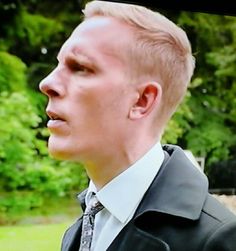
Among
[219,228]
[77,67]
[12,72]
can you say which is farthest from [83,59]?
[12,72]

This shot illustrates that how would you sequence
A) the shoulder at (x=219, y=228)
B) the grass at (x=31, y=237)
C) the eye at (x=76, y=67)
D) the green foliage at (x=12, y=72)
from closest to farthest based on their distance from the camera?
the shoulder at (x=219, y=228) < the eye at (x=76, y=67) < the grass at (x=31, y=237) < the green foliage at (x=12, y=72)

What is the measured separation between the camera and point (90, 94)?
87 centimetres

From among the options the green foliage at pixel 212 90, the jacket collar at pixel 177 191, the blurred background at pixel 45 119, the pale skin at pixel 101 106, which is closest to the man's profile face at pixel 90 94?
the pale skin at pixel 101 106

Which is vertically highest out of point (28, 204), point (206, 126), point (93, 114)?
point (93, 114)

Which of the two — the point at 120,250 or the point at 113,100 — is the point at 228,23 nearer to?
the point at 113,100

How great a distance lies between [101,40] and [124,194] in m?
0.26

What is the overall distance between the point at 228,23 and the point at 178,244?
0.82 metres

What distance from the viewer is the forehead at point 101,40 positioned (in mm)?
867

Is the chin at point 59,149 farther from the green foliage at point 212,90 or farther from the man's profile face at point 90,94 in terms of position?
the green foliage at point 212,90

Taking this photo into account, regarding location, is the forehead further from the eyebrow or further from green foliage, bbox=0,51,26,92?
green foliage, bbox=0,51,26,92

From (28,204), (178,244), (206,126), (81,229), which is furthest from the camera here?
(206,126)

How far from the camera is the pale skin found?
0.85 metres

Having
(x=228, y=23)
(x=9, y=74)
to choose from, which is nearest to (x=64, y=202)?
(x=9, y=74)

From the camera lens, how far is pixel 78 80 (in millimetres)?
891
